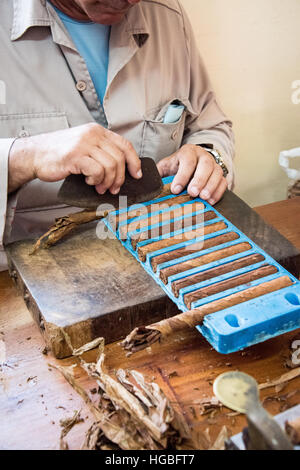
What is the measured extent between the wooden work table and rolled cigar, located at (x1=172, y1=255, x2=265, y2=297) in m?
0.13

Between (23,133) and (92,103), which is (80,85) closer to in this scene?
(92,103)

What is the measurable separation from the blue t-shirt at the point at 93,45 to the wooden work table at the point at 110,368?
91cm

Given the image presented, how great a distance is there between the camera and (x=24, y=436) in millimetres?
1024

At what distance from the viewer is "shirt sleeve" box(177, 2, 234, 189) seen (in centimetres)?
203

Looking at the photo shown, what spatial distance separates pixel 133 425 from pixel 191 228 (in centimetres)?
62

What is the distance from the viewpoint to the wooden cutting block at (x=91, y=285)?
4.03 feet

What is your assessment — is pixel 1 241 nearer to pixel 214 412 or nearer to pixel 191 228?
pixel 191 228

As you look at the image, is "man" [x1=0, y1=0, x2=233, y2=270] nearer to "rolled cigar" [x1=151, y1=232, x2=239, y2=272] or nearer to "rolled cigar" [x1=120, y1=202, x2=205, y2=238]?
"rolled cigar" [x1=120, y1=202, x2=205, y2=238]

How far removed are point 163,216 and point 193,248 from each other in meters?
0.16

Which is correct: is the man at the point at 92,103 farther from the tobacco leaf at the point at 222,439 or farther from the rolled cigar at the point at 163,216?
the tobacco leaf at the point at 222,439

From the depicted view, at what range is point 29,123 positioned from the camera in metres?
1.75

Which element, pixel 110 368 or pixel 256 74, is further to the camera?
pixel 256 74

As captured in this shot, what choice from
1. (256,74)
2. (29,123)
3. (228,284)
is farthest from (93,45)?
(256,74)

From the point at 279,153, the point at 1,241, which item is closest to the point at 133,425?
the point at 1,241
